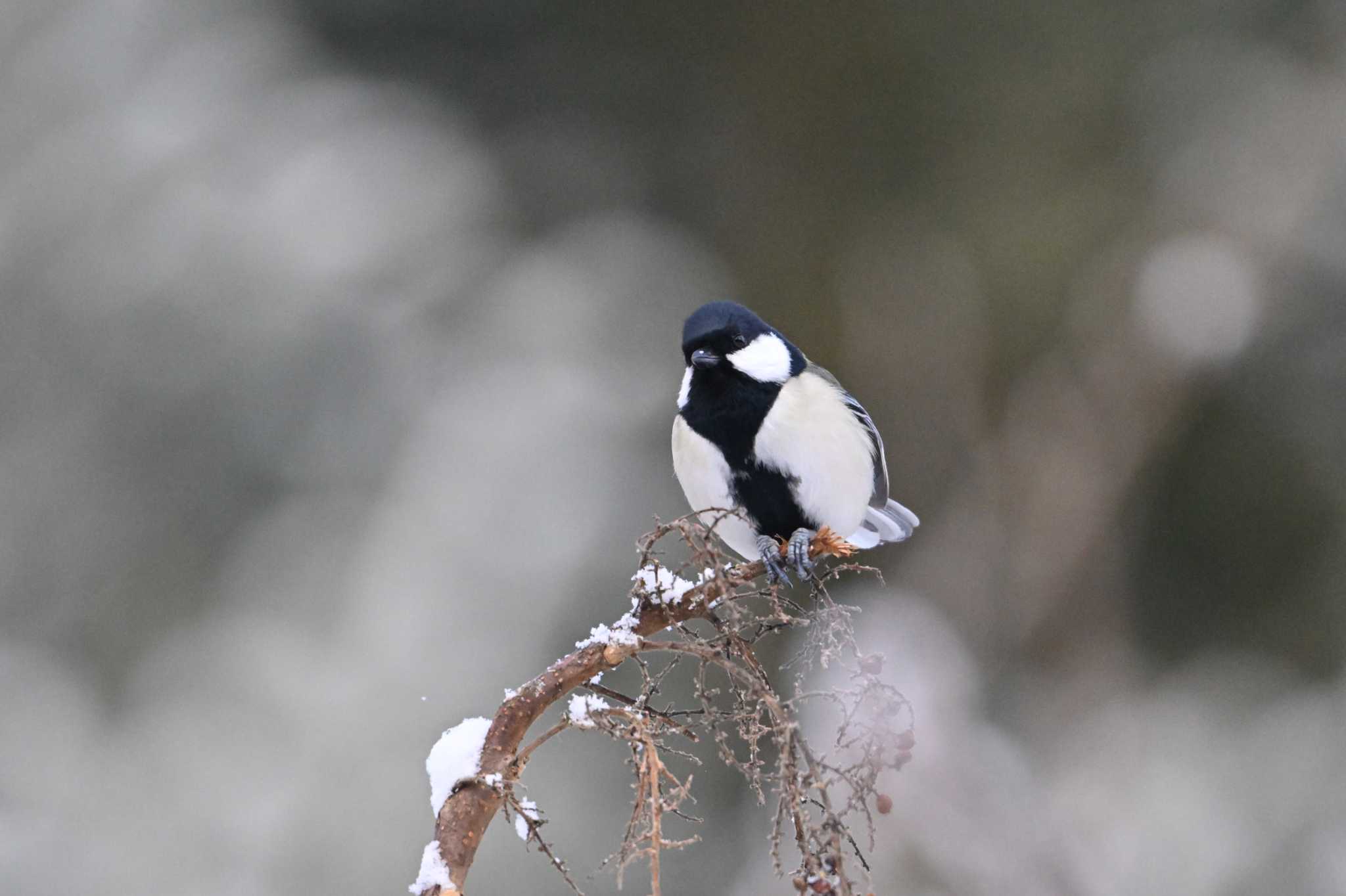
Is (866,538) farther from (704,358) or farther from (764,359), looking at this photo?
(704,358)

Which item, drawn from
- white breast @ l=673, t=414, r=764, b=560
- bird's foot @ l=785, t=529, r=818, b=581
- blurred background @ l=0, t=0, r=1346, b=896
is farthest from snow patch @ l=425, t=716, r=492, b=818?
blurred background @ l=0, t=0, r=1346, b=896

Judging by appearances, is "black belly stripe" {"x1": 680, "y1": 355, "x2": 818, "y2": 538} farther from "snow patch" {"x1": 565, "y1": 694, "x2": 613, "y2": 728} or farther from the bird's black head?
"snow patch" {"x1": 565, "y1": 694, "x2": 613, "y2": 728}

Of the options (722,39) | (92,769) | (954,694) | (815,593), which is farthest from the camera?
(722,39)

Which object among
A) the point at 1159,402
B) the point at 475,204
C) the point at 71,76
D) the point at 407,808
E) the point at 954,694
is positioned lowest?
the point at 954,694

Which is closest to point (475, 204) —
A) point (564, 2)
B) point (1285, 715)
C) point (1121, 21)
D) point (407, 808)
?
point (564, 2)

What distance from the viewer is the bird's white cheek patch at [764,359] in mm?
1936

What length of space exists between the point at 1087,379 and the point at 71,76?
12.6ft

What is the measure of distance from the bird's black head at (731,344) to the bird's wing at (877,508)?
0.24m

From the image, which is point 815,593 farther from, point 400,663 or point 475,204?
point 475,204

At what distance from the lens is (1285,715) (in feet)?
13.4

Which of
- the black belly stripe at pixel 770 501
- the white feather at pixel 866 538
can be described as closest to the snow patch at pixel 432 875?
the black belly stripe at pixel 770 501

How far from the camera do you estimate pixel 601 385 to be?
14.8ft

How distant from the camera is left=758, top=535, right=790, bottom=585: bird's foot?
1.70 meters

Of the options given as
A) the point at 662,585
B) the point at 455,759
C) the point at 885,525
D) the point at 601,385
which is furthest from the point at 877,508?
the point at 601,385
